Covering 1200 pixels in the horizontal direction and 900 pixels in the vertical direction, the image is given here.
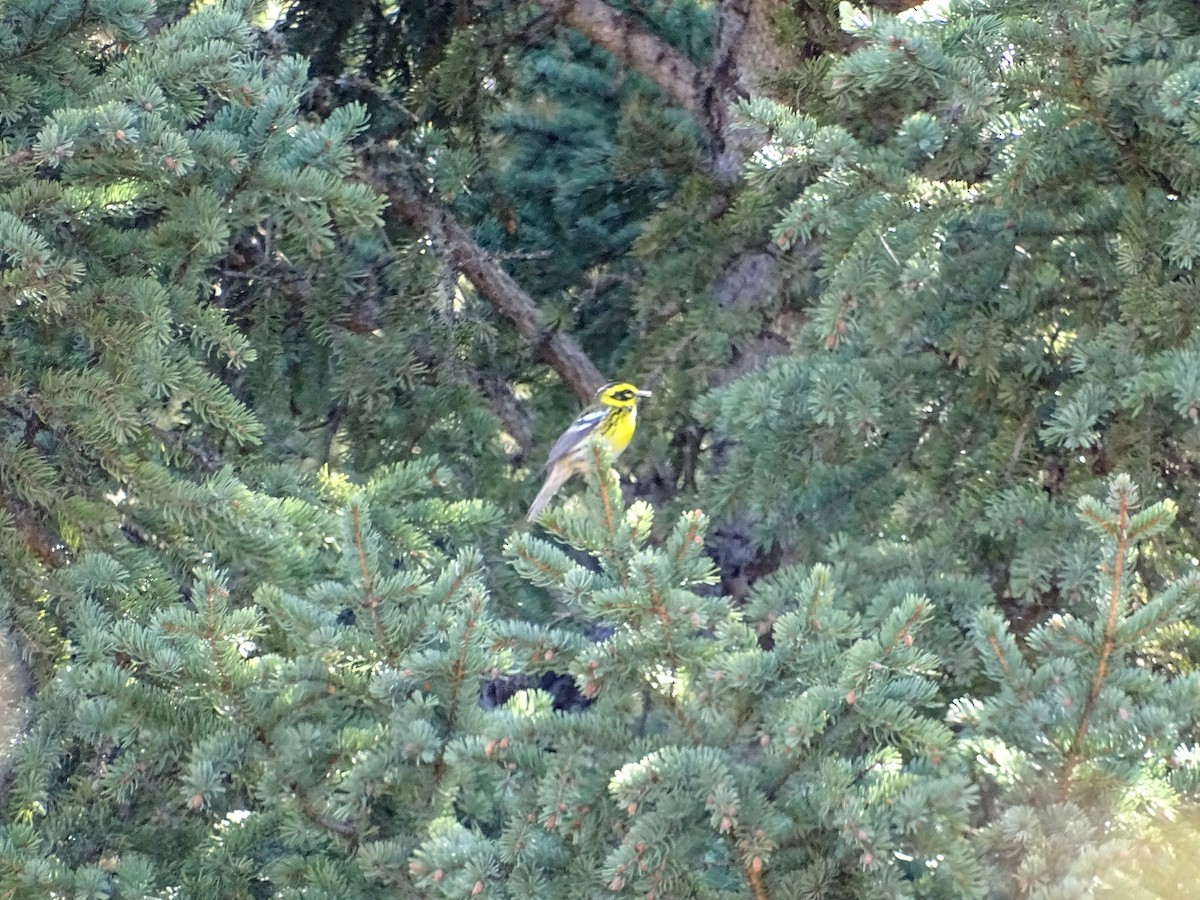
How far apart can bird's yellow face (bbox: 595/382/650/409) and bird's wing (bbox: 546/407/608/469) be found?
0.04 metres

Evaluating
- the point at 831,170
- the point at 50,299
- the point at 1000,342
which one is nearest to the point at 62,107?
the point at 50,299

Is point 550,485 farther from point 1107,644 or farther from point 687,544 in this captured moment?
point 1107,644

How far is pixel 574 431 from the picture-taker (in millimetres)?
5328

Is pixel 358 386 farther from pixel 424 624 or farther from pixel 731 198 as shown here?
pixel 424 624

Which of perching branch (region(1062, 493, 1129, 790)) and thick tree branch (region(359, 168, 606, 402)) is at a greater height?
thick tree branch (region(359, 168, 606, 402))

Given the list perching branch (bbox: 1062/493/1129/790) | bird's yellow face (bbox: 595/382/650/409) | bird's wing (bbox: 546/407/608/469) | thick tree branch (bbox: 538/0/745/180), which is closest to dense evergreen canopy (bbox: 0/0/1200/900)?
perching branch (bbox: 1062/493/1129/790)

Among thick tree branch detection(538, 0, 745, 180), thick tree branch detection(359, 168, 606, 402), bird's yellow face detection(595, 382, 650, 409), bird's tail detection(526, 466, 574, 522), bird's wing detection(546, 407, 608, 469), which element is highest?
thick tree branch detection(538, 0, 745, 180)

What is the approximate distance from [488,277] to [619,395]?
67 centimetres

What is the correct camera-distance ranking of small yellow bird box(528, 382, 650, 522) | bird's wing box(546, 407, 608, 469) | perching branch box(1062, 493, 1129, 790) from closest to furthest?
perching branch box(1062, 493, 1129, 790) < small yellow bird box(528, 382, 650, 522) < bird's wing box(546, 407, 608, 469)

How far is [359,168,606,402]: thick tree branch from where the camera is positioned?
5.18 metres

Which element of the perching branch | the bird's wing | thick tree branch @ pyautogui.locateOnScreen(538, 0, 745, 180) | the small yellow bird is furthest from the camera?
thick tree branch @ pyautogui.locateOnScreen(538, 0, 745, 180)

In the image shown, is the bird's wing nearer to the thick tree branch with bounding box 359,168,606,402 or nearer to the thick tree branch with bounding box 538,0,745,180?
the thick tree branch with bounding box 359,168,606,402

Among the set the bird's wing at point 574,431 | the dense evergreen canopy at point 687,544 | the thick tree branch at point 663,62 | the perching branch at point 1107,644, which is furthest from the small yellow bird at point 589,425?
the perching branch at point 1107,644

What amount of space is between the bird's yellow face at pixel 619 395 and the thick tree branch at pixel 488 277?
0.16ft
